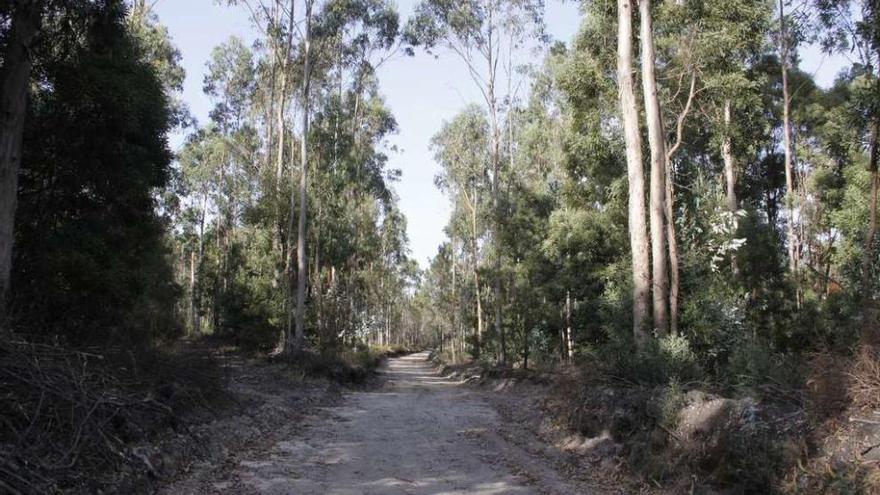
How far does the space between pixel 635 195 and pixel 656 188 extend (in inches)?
20.2

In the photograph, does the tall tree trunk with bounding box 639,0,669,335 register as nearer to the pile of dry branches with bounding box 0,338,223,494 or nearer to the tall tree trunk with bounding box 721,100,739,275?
the tall tree trunk with bounding box 721,100,739,275

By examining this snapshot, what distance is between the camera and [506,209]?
97.1 ft

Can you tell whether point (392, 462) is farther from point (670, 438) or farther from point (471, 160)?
point (471, 160)

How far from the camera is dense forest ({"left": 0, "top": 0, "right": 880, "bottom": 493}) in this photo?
833 cm

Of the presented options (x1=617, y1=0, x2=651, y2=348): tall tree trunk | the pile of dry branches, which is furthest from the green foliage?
(x1=617, y1=0, x2=651, y2=348): tall tree trunk

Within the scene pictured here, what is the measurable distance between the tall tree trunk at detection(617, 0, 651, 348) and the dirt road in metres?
3.70

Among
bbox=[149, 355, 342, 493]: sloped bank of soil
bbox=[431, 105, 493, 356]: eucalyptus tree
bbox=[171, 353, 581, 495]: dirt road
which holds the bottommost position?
bbox=[171, 353, 581, 495]: dirt road

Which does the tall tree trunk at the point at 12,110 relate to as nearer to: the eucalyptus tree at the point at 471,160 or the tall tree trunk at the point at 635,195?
the tall tree trunk at the point at 635,195

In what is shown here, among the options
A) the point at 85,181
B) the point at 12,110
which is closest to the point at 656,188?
the point at 85,181

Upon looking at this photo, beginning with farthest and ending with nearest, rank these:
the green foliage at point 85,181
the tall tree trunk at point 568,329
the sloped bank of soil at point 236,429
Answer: the tall tree trunk at point 568,329
the green foliage at point 85,181
the sloped bank of soil at point 236,429

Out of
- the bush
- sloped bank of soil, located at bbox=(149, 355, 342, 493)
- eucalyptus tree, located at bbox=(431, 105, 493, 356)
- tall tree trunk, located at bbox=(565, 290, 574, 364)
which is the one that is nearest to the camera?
sloped bank of soil, located at bbox=(149, 355, 342, 493)

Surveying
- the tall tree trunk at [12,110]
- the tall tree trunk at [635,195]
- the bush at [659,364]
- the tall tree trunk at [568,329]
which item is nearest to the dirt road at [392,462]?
the bush at [659,364]

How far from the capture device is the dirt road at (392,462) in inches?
292

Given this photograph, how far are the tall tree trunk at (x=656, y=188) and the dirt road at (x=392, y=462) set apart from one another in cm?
410
